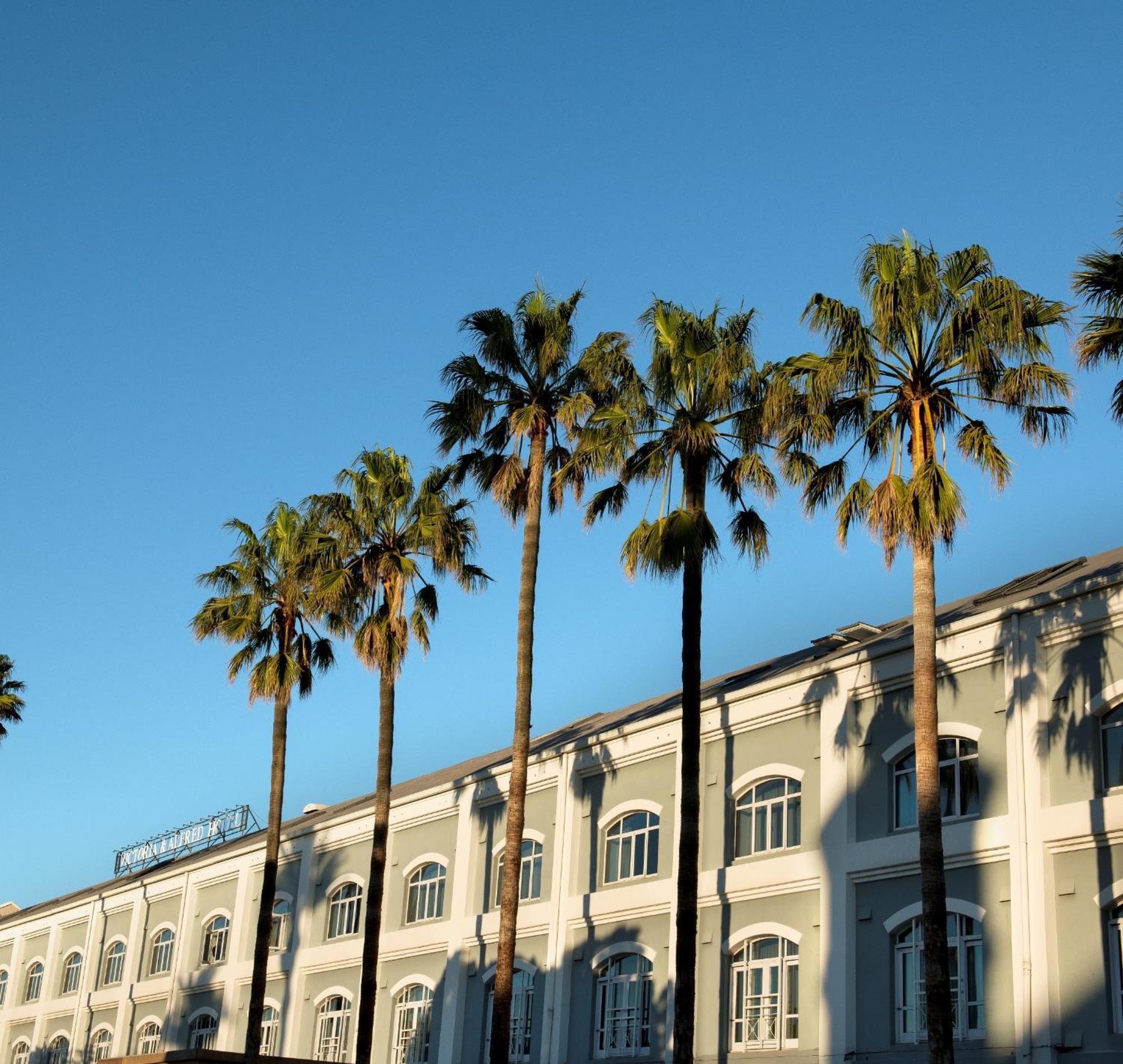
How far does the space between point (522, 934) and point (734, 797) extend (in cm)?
748

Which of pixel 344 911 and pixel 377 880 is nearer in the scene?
pixel 377 880

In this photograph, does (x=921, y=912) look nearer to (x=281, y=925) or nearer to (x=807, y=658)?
(x=807, y=658)

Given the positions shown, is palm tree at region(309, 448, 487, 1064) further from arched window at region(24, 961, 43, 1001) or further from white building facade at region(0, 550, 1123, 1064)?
arched window at region(24, 961, 43, 1001)

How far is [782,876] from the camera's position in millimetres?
31062

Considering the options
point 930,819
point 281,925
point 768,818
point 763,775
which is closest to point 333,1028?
point 281,925

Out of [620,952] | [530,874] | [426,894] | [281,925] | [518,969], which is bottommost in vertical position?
[518,969]

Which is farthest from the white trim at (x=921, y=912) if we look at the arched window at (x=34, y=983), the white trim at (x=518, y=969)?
the arched window at (x=34, y=983)

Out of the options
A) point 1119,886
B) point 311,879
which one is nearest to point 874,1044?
point 1119,886

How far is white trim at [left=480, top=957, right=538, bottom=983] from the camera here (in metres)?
36.7

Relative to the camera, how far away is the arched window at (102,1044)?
5397 centimetres

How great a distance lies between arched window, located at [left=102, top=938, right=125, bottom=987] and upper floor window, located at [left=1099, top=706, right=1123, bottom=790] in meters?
39.8

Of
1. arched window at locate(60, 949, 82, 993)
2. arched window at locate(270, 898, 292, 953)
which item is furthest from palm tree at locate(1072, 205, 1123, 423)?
arched window at locate(60, 949, 82, 993)

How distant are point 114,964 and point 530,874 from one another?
24.8 meters

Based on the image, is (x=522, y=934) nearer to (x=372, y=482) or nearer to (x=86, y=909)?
(x=372, y=482)
